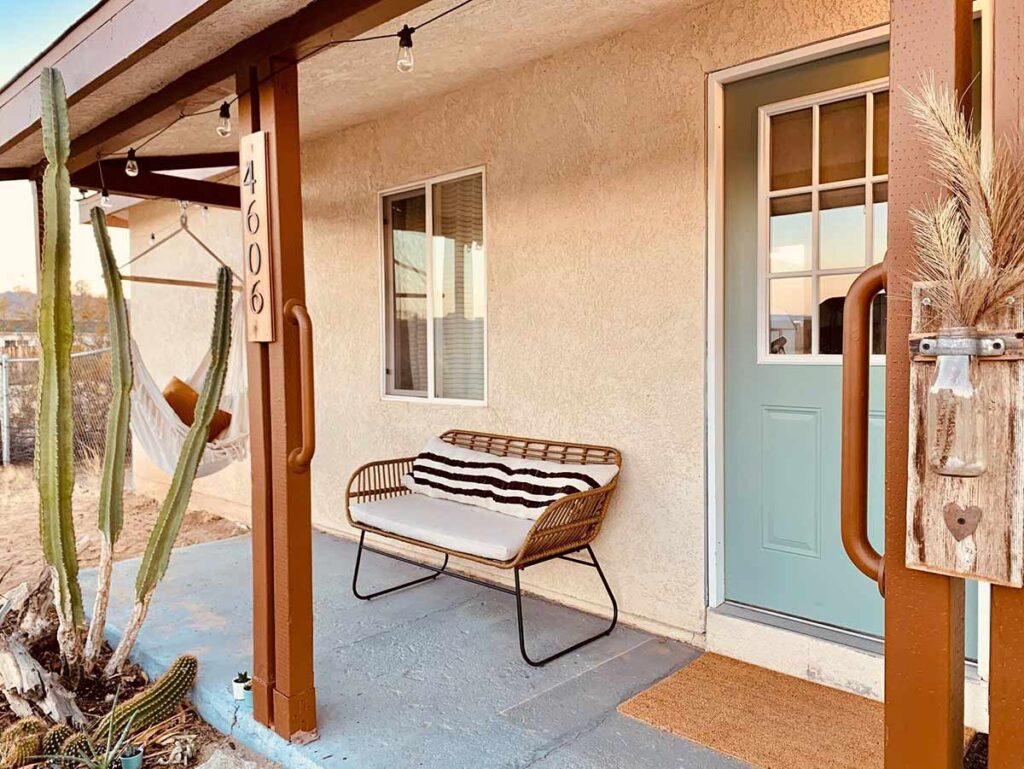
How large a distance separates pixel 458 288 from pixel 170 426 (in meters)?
1.93

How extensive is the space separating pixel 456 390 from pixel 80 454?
608 centimetres

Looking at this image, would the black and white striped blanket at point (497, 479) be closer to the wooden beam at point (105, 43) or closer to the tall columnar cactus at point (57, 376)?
the tall columnar cactus at point (57, 376)

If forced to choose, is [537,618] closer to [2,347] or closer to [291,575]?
[291,575]

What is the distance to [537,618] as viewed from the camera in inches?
131

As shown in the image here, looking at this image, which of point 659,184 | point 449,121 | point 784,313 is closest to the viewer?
point 784,313

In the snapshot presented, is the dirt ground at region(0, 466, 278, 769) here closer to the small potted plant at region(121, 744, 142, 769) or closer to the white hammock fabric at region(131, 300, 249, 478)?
the white hammock fabric at region(131, 300, 249, 478)

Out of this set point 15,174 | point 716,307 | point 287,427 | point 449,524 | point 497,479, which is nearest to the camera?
point 287,427

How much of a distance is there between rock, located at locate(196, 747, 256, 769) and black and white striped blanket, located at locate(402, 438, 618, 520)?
1.37 meters

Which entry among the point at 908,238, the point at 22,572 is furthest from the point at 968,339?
the point at 22,572

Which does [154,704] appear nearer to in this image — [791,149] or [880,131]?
[791,149]

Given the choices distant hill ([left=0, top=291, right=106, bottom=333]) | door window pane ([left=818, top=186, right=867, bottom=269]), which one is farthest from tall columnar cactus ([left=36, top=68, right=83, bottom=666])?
distant hill ([left=0, top=291, right=106, bottom=333])

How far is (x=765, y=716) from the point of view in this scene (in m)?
2.40

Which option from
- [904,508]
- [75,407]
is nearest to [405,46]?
[904,508]

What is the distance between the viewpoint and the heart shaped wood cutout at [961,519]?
104 centimetres
